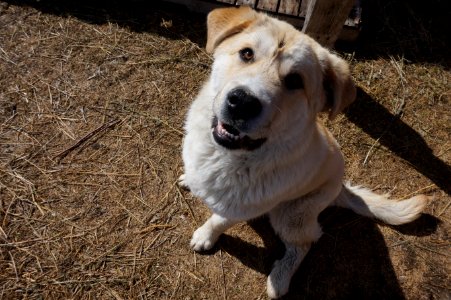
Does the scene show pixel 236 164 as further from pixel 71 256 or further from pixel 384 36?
pixel 384 36

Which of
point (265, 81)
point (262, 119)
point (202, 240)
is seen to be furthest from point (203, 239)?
point (265, 81)

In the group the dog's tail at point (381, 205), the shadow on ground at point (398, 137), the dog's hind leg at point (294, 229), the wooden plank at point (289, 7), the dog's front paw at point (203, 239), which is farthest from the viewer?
the wooden plank at point (289, 7)

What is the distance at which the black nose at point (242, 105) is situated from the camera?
221 cm

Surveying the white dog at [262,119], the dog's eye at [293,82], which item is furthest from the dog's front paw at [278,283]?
the dog's eye at [293,82]

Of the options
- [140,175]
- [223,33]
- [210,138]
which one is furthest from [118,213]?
[223,33]

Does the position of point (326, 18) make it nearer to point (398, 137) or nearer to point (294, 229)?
point (398, 137)

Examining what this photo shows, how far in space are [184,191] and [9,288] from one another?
67.2 inches

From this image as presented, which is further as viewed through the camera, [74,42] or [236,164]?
[74,42]

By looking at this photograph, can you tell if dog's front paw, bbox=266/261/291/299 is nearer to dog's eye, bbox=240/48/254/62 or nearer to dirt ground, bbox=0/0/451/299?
dirt ground, bbox=0/0/451/299

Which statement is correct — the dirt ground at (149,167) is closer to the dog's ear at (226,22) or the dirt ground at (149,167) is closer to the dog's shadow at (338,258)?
the dog's shadow at (338,258)

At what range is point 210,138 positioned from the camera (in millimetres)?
2740

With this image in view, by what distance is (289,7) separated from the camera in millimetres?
4855

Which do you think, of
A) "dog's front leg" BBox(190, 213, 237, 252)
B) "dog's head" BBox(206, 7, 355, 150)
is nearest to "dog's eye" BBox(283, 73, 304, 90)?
"dog's head" BBox(206, 7, 355, 150)

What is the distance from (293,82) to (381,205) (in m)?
1.87
